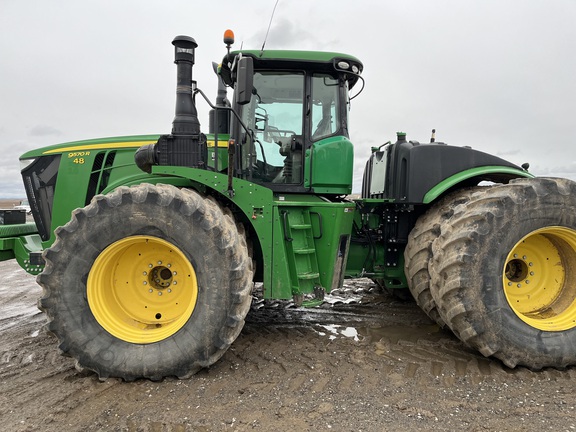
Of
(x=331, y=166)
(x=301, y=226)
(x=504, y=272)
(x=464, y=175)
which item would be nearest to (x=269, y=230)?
(x=301, y=226)

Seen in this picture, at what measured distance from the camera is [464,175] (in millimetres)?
3828

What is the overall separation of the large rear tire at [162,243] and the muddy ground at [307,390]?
8.6 inches

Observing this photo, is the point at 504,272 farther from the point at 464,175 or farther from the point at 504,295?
the point at 464,175

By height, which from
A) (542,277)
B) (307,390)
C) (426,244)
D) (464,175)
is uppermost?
(464,175)

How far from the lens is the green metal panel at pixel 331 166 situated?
4.07 metres

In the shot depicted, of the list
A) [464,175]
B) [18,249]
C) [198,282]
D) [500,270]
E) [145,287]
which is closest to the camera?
[198,282]

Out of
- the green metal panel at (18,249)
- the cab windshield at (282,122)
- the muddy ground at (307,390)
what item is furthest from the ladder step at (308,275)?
the green metal panel at (18,249)

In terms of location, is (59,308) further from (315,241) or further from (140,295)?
(315,241)

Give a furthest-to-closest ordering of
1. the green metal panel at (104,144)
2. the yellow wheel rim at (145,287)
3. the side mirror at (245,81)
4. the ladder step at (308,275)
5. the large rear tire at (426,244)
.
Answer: the green metal panel at (104,144)
the large rear tire at (426,244)
the ladder step at (308,275)
the yellow wheel rim at (145,287)
the side mirror at (245,81)

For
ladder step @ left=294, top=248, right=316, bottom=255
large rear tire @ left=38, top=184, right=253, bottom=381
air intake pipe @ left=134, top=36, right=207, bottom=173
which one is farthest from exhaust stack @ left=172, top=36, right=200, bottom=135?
ladder step @ left=294, top=248, right=316, bottom=255

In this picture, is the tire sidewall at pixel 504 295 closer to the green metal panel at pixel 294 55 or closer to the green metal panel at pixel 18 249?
the green metal panel at pixel 294 55

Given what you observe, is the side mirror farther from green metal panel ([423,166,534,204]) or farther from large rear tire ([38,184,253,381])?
green metal panel ([423,166,534,204])

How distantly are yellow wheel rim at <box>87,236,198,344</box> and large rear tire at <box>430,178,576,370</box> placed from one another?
2.26 meters

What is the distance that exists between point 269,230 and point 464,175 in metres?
1.99
